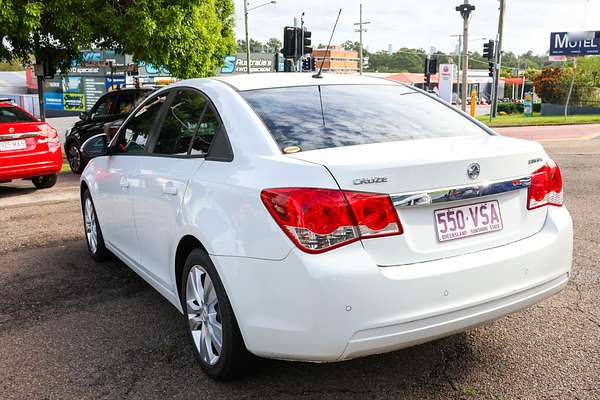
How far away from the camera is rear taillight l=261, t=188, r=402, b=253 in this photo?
8.70 feet

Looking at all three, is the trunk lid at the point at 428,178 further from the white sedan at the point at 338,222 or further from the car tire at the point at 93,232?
the car tire at the point at 93,232

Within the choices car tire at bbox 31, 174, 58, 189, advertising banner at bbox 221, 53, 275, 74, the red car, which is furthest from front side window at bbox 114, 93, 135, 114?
advertising banner at bbox 221, 53, 275, 74

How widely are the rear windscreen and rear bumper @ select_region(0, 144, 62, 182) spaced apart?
24.4ft

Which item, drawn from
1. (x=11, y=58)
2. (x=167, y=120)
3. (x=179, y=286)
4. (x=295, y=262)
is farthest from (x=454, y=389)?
(x=11, y=58)

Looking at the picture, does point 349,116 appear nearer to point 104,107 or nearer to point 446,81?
point 104,107

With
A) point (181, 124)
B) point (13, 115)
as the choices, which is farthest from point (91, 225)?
point (13, 115)

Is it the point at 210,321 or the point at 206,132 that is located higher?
the point at 206,132

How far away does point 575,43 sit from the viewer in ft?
139

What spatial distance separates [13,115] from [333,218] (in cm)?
897

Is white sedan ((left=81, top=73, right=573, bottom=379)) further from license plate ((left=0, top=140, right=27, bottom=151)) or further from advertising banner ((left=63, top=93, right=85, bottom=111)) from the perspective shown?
advertising banner ((left=63, top=93, right=85, bottom=111))

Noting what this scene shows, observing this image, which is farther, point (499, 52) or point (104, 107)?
point (499, 52)

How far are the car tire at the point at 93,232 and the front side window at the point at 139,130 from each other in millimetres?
917

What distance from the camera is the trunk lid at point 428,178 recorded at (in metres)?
2.72

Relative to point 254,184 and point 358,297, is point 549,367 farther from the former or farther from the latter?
point 254,184
